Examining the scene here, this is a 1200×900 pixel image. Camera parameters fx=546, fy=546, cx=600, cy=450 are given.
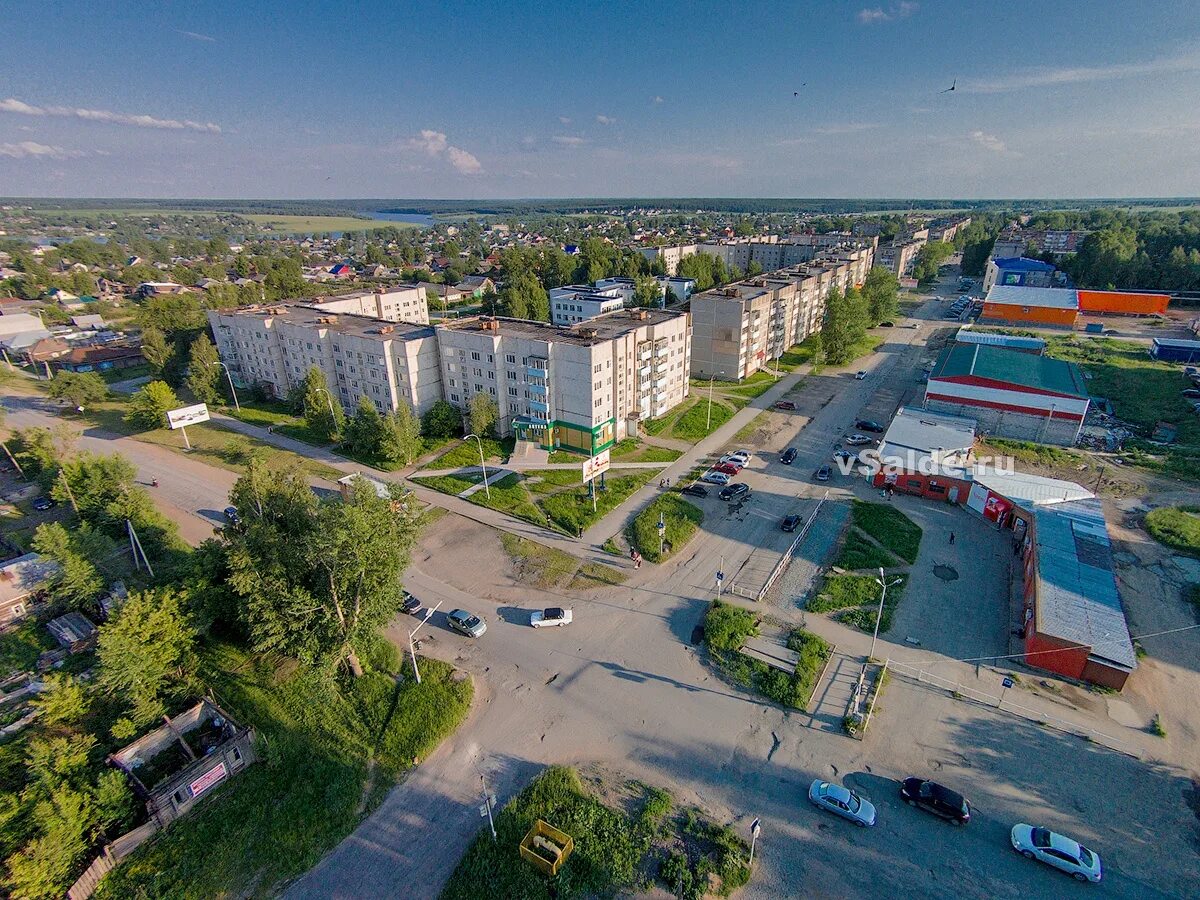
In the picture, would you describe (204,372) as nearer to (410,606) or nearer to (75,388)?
(75,388)

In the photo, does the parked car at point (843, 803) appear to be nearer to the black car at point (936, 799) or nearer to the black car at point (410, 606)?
the black car at point (936, 799)

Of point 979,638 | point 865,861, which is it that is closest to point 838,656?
point 979,638

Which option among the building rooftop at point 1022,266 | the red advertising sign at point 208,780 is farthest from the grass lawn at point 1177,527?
the building rooftop at point 1022,266

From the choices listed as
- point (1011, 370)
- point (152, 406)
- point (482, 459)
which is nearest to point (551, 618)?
point (482, 459)

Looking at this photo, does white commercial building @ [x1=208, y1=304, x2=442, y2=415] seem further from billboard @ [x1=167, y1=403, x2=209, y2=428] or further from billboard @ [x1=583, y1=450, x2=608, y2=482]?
billboard @ [x1=583, y1=450, x2=608, y2=482]

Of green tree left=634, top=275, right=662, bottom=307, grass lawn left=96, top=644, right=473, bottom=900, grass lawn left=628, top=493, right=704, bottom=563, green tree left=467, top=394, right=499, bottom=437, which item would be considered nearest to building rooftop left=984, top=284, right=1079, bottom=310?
green tree left=634, top=275, right=662, bottom=307

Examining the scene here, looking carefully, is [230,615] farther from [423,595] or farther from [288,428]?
[288,428]
